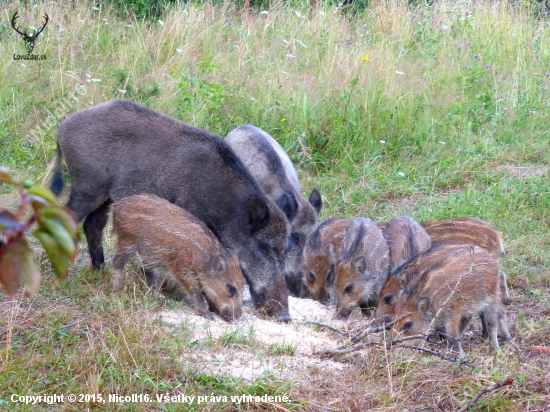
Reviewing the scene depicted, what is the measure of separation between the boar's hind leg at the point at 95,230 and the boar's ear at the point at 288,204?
1653mm

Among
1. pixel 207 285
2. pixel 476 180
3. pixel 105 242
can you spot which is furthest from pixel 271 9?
pixel 207 285

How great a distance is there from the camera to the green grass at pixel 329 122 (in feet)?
12.6

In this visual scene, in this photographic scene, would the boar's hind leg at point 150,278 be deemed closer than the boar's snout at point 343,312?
Yes

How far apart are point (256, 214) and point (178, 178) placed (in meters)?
0.65

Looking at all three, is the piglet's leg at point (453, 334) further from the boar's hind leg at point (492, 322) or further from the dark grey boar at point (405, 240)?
the dark grey boar at point (405, 240)

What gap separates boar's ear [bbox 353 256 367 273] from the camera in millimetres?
5996

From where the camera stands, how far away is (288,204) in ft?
22.2

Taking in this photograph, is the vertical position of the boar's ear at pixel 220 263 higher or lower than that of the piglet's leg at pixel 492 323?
higher

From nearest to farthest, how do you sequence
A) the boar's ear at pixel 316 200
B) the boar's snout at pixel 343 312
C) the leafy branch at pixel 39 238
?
the leafy branch at pixel 39 238
the boar's snout at pixel 343 312
the boar's ear at pixel 316 200

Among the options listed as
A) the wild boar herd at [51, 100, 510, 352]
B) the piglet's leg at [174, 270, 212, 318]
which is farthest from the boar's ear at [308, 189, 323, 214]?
the piglet's leg at [174, 270, 212, 318]

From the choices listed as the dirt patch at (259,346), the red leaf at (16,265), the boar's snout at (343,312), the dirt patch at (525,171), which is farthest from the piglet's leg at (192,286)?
the dirt patch at (525,171)

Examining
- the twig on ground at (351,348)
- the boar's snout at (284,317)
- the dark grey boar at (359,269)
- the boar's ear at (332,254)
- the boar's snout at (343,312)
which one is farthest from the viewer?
the boar's ear at (332,254)

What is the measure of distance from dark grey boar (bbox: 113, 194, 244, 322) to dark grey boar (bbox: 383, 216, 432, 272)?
4.82 ft

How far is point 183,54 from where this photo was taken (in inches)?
383
